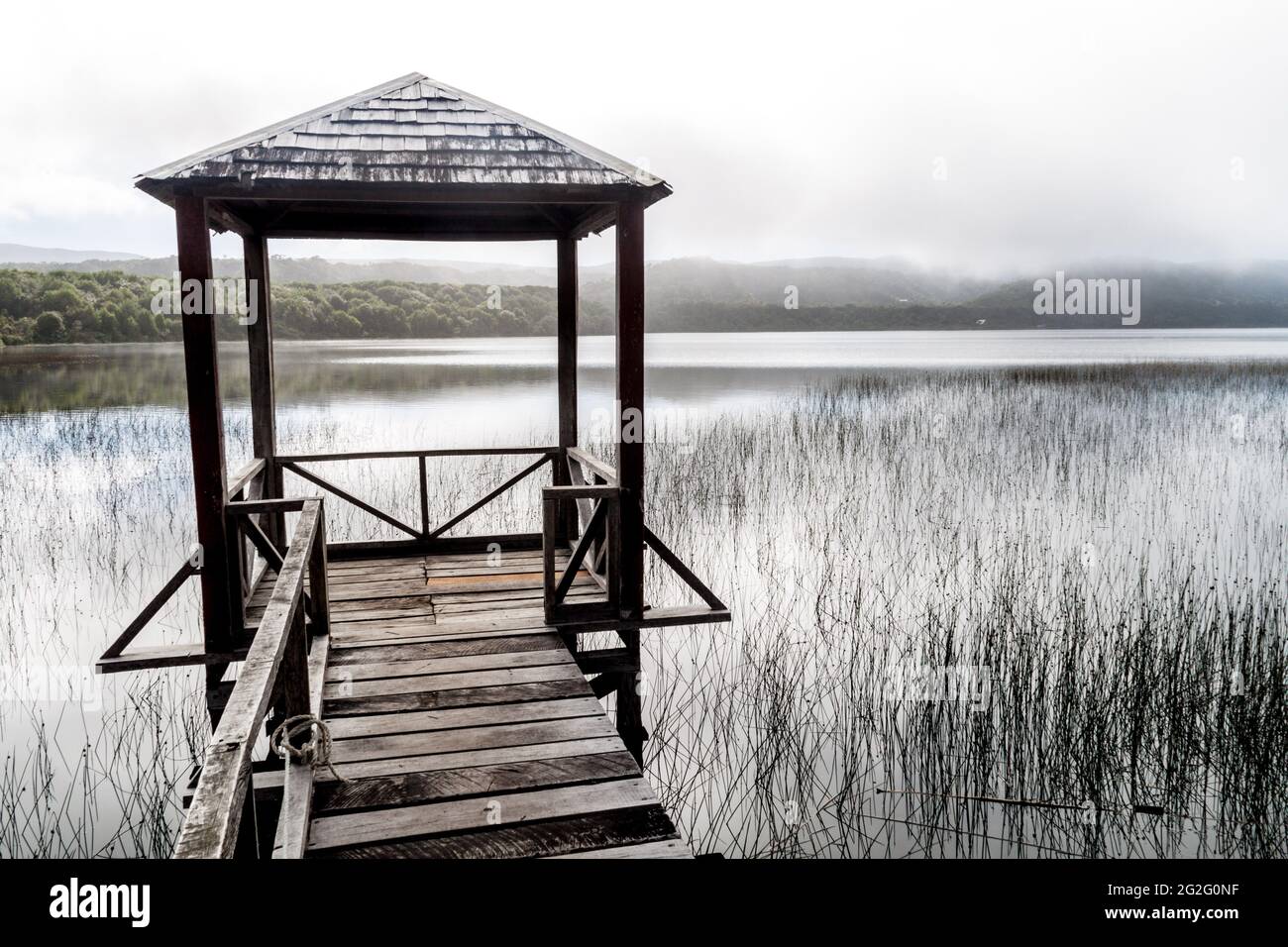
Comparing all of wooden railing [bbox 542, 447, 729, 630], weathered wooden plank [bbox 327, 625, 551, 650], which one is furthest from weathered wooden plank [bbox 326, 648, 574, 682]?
wooden railing [bbox 542, 447, 729, 630]

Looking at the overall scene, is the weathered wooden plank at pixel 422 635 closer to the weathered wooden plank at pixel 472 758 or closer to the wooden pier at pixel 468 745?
the wooden pier at pixel 468 745

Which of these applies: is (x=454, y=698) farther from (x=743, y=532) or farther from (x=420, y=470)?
(x=743, y=532)

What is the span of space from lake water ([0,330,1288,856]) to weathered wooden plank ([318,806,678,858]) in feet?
4.79

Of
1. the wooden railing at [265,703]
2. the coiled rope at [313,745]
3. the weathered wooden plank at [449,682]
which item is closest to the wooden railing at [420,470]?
the wooden railing at [265,703]

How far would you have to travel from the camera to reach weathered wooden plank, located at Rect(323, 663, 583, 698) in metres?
4.86

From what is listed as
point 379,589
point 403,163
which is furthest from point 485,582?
point 403,163

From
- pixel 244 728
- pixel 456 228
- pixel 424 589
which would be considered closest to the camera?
pixel 244 728

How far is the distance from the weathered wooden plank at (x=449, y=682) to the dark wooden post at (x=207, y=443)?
1.02m

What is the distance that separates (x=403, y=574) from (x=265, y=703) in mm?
4650

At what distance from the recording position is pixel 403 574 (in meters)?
7.28

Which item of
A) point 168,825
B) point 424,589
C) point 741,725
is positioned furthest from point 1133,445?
point 168,825

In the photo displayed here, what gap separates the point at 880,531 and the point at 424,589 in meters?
6.02

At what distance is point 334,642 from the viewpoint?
5527 mm
